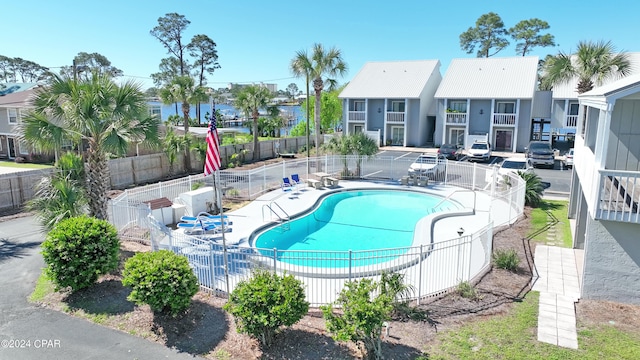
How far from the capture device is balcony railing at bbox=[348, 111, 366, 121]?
43.5 meters

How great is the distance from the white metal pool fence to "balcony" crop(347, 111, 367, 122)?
17986 mm

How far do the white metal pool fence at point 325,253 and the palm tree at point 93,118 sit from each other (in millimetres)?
2085

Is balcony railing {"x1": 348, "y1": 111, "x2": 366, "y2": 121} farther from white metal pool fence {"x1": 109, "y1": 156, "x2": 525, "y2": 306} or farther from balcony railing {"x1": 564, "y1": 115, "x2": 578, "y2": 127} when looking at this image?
balcony railing {"x1": 564, "y1": 115, "x2": 578, "y2": 127}

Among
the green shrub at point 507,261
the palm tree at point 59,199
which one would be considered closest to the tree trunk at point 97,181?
the palm tree at point 59,199

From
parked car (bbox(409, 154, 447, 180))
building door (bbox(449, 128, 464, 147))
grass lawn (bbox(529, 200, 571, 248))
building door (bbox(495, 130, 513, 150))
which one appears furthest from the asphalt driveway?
building door (bbox(495, 130, 513, 150))

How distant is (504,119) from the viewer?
3750 cm

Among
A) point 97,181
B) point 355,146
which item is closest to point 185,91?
point 355,146

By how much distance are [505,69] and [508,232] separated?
30.3 meters

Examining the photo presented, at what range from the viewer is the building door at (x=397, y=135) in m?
42.8

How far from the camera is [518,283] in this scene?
10.5 m

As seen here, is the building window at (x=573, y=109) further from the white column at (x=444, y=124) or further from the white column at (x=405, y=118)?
the white column at (x=405, y=118)

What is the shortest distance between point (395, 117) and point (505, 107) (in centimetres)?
1029

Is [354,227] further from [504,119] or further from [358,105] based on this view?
[358,105]

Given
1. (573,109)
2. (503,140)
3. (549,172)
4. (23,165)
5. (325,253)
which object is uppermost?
(573,109)
